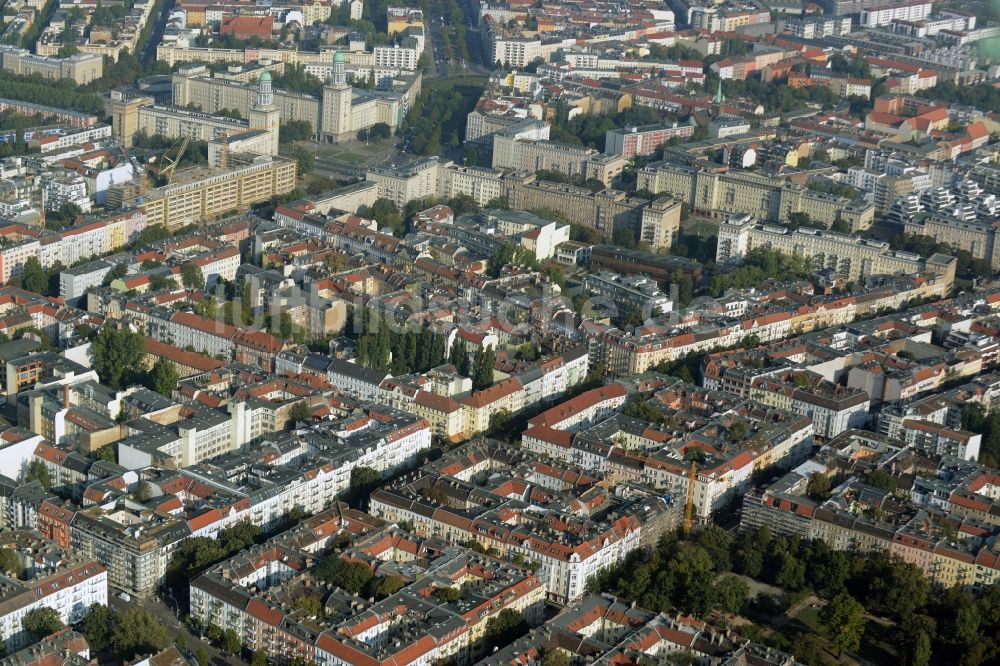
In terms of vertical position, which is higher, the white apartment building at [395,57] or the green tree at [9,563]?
the white apartment building at [395,57]

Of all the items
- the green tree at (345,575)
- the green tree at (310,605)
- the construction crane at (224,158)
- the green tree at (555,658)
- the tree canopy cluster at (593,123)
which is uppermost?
Answer: the tree canopy cluster at (593,123)

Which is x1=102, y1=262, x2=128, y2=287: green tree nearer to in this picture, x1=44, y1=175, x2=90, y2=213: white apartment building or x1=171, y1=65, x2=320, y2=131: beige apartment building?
x1=44, y1=175, x2=90, y2=213: white apartment building

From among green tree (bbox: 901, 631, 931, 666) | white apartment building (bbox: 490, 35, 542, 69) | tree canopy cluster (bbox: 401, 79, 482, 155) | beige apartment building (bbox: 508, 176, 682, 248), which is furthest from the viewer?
white apartment building (bbox: 490, 35, 542, 69)

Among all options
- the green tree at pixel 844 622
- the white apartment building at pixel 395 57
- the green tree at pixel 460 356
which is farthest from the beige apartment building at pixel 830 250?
the white apartment building at pixel 395 57

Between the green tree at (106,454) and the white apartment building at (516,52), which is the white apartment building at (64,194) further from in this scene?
the white apartment building at (516,52)

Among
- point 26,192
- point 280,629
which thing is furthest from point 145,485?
point 26,192

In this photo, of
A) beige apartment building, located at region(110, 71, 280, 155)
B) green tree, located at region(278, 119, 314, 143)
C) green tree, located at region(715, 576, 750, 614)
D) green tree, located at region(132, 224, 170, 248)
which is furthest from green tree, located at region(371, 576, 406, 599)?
green tree, located at region(278, 119, 314, 143)

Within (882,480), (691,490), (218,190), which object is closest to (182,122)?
(218,190)

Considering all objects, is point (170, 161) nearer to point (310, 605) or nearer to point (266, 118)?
point (266, 118)
